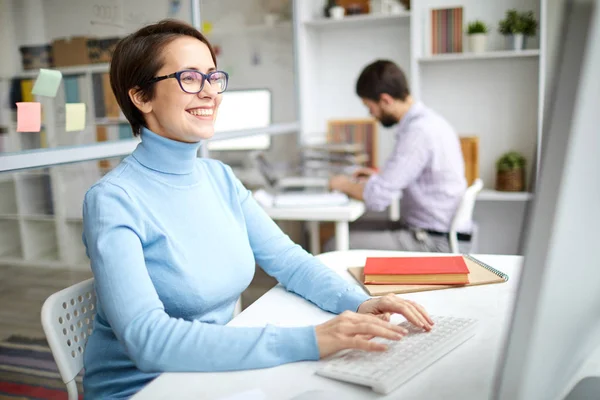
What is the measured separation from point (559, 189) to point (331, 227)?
287cm

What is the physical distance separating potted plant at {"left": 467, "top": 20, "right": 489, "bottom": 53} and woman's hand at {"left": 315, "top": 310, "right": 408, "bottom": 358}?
294 cm

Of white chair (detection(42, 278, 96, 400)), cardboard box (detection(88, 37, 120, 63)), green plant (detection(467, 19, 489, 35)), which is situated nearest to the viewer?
white chair (detection(42, 278, 96, 400))

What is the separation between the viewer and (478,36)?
351 centimetres

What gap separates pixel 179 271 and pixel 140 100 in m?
0.40

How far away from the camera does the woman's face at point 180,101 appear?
1.25 meters

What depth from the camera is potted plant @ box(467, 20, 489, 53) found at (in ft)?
11.5

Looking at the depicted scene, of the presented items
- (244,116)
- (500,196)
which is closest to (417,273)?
(244,116)

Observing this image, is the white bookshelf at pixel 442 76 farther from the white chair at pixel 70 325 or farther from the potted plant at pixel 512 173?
the white chair at pixel 70 325

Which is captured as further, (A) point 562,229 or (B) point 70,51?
(B) point 70,51

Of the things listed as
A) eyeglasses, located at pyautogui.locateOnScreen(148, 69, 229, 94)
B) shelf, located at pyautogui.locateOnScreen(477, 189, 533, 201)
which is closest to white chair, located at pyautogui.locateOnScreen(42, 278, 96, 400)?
eyeglasses, located at pyautogui.locateOnScreen(148, 69, 229, 94)

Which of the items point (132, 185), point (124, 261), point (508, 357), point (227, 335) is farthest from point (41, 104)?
point (508, 357)

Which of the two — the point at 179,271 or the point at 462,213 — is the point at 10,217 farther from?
the point at 462,213

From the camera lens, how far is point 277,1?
3605 millimetres

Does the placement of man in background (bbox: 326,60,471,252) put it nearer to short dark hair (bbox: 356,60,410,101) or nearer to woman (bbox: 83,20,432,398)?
short dark hair (bbox: 356,60,410,101)
